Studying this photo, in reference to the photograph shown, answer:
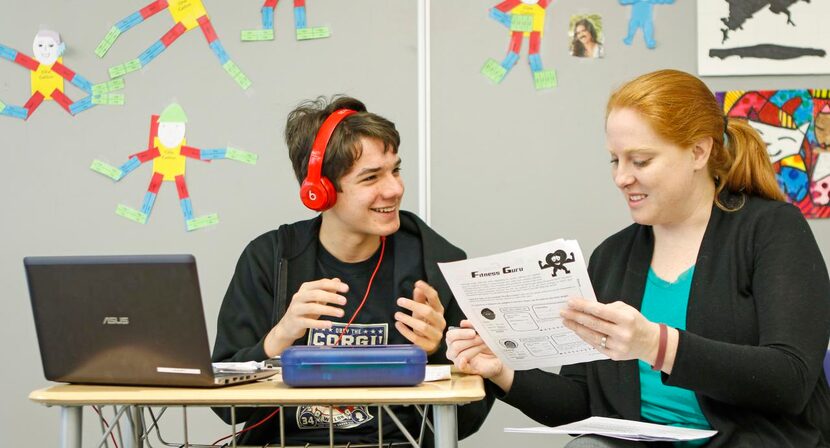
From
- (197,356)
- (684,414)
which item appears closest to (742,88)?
(684,414)

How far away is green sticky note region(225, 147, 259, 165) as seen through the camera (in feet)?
9.02

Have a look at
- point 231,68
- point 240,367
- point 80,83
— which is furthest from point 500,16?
point 240,367

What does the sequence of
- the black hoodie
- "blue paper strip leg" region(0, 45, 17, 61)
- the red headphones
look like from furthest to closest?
"blue paper strip leg" region(0, 45, 17, 61) → the red headphones → the black hoodie

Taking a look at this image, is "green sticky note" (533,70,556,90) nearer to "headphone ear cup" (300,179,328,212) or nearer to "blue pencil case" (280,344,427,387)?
"headphone ear cup" (300,179,328,212)

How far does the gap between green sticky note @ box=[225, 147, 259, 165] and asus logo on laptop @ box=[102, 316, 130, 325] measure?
126 cm

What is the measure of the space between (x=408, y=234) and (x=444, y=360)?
34cm

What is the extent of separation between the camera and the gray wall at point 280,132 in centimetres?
265

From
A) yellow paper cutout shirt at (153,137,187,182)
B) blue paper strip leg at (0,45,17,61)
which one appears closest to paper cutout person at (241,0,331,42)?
yellow paper cutout shirt at (153,137,187,182)

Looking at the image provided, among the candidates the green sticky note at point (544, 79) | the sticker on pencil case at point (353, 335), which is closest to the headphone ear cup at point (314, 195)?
the sticker on pencil case at point (353, 335)

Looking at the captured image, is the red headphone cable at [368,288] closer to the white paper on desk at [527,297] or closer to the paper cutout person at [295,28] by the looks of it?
the white paper on desk at [527,297]

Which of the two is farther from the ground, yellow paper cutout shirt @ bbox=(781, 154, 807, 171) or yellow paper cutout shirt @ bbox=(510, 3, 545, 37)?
yellow paper cutout shirt @ bbox=(510, 3, 545, 37)

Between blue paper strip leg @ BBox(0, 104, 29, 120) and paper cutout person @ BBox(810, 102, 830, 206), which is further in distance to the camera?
blue paper strip leg @ BBox(0, 104, 29, 120)

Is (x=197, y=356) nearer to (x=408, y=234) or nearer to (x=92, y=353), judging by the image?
(x=92, y=353)

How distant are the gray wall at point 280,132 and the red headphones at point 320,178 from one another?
1.89 feet
